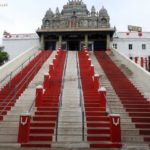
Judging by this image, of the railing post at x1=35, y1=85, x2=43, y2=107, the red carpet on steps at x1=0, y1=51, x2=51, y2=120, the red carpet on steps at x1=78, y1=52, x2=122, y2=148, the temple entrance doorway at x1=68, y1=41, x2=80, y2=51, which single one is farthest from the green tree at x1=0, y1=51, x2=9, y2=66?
the railing post at x1=35, y1=85, x2=43, y2=107

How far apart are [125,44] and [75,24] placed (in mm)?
7361

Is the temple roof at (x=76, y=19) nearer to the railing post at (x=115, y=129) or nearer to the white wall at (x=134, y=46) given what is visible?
the white wall at (x=134, y=46)

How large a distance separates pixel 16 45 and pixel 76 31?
9903 millimetres

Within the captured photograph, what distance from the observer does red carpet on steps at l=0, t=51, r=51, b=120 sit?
53.6 ft

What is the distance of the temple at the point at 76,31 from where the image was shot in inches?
1706

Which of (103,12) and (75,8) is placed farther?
(75,8)

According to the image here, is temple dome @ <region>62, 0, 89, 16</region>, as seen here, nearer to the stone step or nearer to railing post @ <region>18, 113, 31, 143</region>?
railing post @ <region>18, 113, 31, 143</region>

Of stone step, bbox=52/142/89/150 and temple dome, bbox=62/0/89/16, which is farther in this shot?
temple dome, bbox=62/0/89/16

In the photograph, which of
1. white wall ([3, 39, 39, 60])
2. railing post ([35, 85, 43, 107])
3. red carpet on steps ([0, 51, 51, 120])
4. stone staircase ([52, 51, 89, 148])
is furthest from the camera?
white wall ([3, 39, 39, 60])

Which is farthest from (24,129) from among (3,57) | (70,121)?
(3,57)

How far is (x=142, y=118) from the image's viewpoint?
14.5 metres

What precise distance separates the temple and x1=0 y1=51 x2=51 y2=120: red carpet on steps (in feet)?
51.0

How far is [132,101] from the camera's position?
16.9 m

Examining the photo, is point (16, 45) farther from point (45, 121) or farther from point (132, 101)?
point (45, 121)
